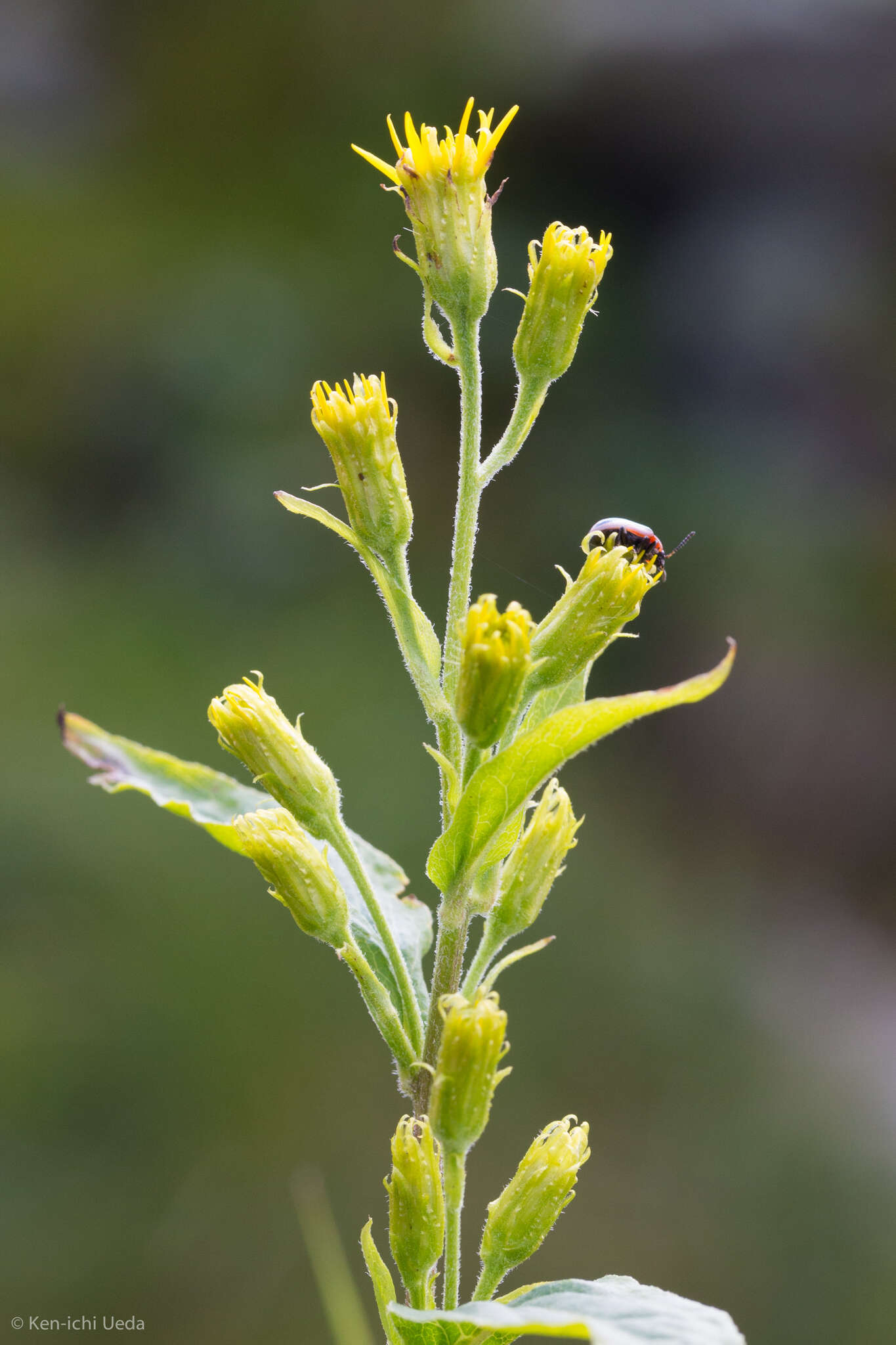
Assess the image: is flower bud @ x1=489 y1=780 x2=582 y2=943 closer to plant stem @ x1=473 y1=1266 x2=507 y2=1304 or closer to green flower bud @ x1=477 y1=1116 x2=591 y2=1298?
green flower bud @ x1=477 y1=1116 x2=591 y2=1298

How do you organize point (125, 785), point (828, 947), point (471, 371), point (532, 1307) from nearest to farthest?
point (532, 1307) < point (471, 371) < point (125, 785) < point (828, 947)

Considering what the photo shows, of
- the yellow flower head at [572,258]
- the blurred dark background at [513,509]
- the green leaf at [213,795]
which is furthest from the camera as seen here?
the blurred dark background at [513,509]

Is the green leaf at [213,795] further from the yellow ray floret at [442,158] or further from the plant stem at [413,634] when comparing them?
the yellow ray floret at [442,158]

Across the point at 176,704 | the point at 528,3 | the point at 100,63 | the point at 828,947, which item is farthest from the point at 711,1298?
the point at 100,63

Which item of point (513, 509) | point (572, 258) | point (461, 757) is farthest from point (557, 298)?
point (513, 509)

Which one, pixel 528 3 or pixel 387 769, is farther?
pixel 528 3

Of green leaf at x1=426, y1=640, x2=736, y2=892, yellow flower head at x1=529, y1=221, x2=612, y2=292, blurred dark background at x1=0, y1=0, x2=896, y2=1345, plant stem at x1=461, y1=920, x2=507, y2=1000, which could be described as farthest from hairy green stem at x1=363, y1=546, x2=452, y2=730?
blurred dark background at x1=0, y1=0, x2=896, y2=1345

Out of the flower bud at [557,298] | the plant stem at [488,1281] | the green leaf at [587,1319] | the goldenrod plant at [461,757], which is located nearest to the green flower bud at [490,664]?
the goldenrod plant at [461,757]

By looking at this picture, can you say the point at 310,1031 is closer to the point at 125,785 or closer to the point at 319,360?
the point at 125,785
